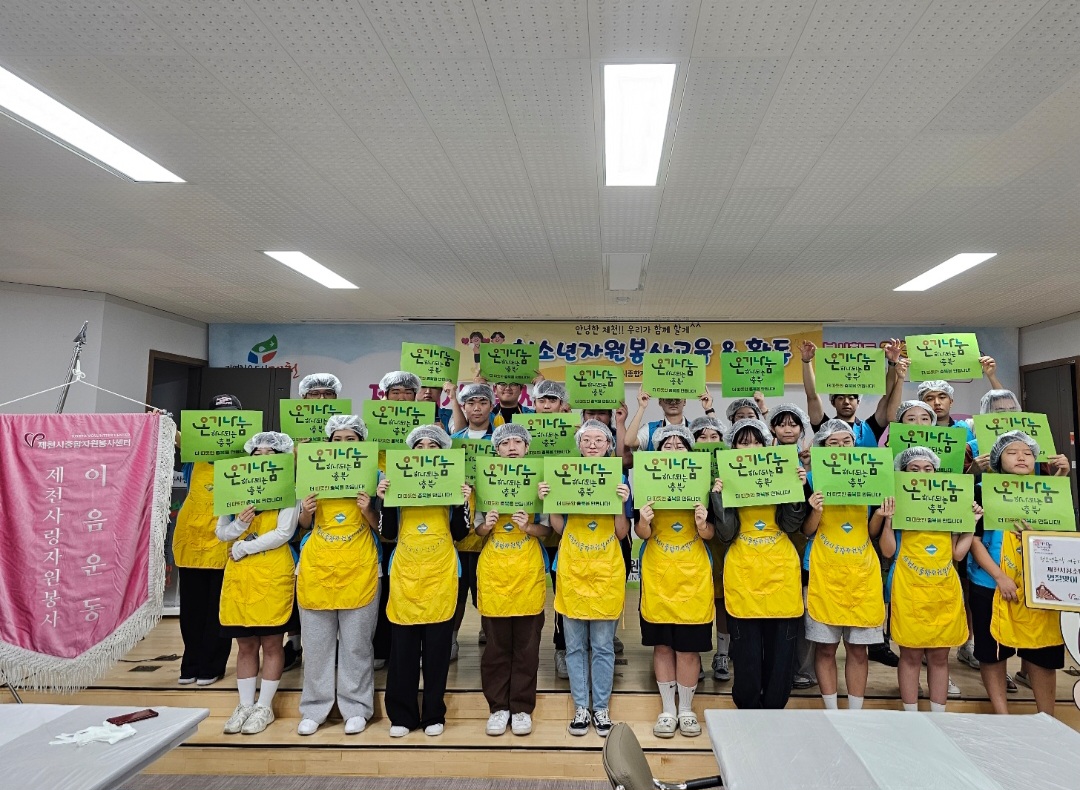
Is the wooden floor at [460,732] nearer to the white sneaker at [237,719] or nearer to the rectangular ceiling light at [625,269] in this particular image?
the white sneaker at [237,719]

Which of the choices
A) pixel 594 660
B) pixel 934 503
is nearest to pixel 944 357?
pixel 934 503

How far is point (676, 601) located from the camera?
9.93 ft

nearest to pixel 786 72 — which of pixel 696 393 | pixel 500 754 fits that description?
pixel 696 393

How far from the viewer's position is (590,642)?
3.17 m

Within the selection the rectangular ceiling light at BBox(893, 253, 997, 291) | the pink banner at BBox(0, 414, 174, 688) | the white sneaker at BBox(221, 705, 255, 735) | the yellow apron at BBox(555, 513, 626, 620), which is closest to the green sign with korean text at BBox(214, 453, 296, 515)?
the pink banner at BBox(0, 414, 174, 688)

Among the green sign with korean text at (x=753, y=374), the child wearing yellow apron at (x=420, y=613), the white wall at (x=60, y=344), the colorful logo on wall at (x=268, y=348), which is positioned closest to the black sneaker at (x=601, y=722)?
the child wearing yellow apron at (x=420, y=613)

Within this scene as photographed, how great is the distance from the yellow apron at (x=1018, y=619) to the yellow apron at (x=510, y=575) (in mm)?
2132

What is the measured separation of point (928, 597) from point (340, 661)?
9.22 ft

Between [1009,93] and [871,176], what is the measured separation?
0.81m

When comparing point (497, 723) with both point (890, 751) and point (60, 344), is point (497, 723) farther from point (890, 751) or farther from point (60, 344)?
point (60, 344)

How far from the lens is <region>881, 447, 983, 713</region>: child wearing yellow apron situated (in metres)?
2.95

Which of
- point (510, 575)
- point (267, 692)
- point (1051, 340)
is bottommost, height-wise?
point (267, 692)

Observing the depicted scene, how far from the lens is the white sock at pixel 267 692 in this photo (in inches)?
127

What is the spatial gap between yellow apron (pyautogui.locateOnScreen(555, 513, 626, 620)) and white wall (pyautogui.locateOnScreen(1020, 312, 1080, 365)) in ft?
21.1
